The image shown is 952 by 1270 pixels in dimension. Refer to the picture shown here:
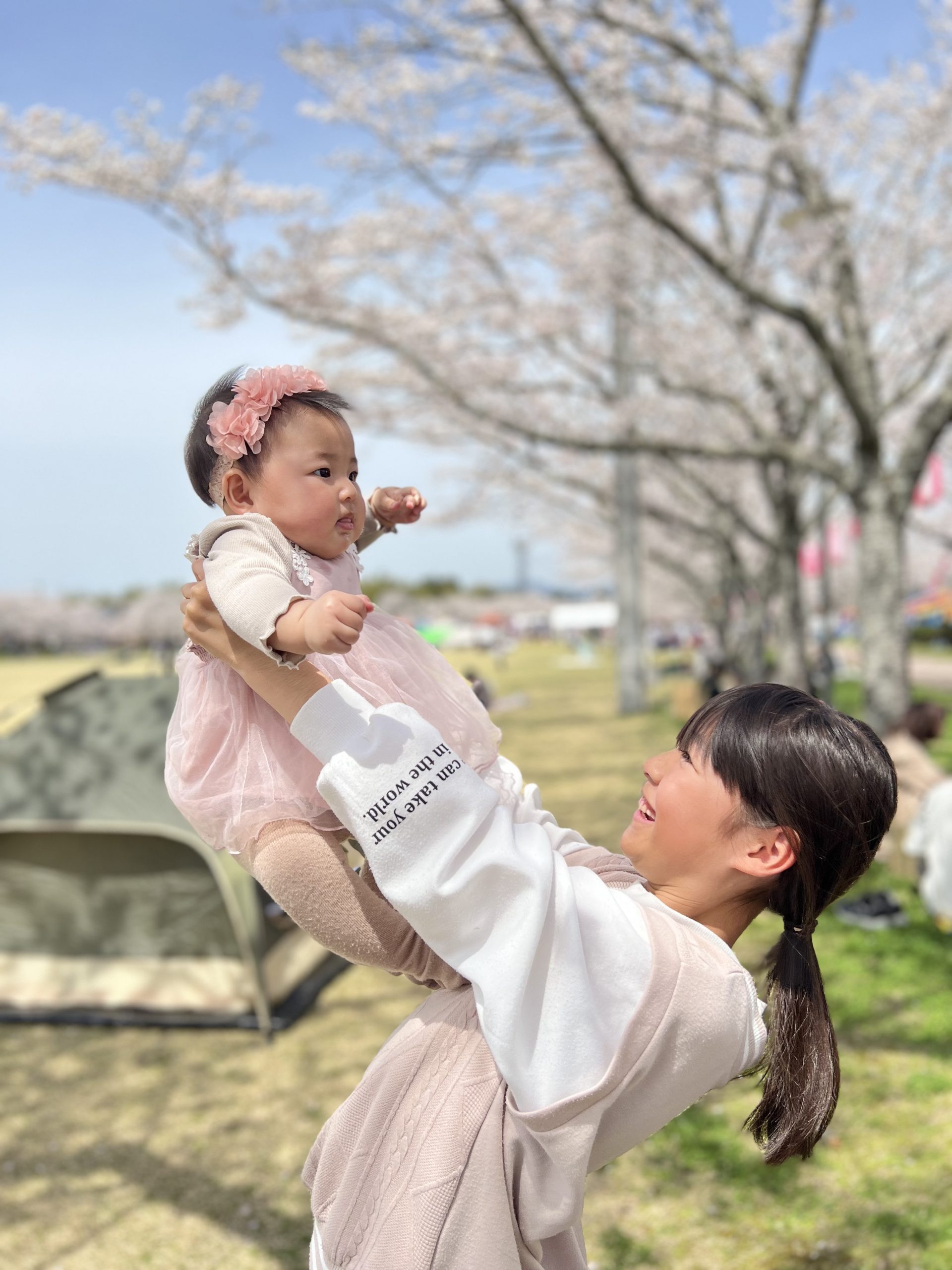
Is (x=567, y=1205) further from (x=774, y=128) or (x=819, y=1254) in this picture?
(x=774, y=128)

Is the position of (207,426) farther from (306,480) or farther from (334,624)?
(334,624)

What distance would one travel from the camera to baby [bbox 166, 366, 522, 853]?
46.7 inches

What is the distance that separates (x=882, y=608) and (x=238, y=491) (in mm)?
6162

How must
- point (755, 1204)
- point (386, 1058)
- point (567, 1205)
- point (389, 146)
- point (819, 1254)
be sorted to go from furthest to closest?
point (389, 146) → point (755, 1204) → point (819, 1254) → point (386, 1058) → point (567, 1205)

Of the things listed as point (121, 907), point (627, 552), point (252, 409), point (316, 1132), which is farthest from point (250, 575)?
point (627, 552)

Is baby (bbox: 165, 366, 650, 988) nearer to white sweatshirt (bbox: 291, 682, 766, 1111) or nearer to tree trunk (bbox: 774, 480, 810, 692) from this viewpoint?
white sweatshirt (bbox: 291, 682, 766, 1111)

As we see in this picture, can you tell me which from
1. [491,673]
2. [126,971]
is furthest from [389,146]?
[491,673]

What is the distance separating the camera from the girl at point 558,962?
1.05 m

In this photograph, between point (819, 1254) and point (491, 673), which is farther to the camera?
point (491, 673)

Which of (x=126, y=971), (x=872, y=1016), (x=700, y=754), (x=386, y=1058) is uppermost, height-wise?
(x=700, y=754)

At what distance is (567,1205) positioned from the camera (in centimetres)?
112

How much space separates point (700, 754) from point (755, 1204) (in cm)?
306

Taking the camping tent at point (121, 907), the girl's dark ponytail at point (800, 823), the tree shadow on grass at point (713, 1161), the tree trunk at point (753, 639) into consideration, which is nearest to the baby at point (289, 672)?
the girl's dark ponytail at point (800, 823)

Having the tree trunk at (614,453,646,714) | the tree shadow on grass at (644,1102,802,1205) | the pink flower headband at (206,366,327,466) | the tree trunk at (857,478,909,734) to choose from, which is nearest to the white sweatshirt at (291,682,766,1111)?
the pink flower headband at (206,366,327,466)
